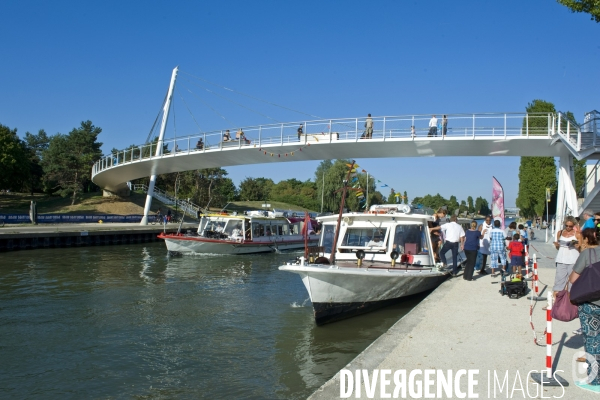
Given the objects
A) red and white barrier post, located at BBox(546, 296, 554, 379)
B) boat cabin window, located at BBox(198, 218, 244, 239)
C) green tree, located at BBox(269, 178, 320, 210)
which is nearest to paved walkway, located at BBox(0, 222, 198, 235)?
boat cabin window, located at BBox(198, 218, 244, 239)

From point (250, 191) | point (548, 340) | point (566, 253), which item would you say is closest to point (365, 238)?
point (566, 253)

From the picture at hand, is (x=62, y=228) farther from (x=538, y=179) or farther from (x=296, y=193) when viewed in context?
(x=296, y=193)

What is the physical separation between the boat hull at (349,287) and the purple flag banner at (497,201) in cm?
375

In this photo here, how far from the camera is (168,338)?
10.6 metres

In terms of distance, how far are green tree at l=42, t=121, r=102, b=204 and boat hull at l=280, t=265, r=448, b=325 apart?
2033 inches

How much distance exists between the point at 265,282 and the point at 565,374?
13.8m

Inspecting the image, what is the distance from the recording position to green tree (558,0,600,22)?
13455 millimetres

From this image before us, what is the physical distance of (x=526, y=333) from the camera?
7879 mm

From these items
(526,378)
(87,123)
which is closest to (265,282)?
(526,378)

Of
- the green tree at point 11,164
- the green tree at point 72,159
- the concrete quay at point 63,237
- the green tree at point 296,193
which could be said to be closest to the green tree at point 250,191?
the green tree at point 296,193

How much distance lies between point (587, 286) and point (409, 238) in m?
8.80

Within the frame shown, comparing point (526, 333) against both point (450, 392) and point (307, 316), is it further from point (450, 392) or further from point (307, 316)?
point (307, 316)

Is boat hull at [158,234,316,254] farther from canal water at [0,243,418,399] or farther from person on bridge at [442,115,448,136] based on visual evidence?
person on bridge at [442,115,448,136]

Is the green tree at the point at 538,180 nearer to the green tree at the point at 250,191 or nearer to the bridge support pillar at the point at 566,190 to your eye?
the bridge support pillar at the point at 566,190
